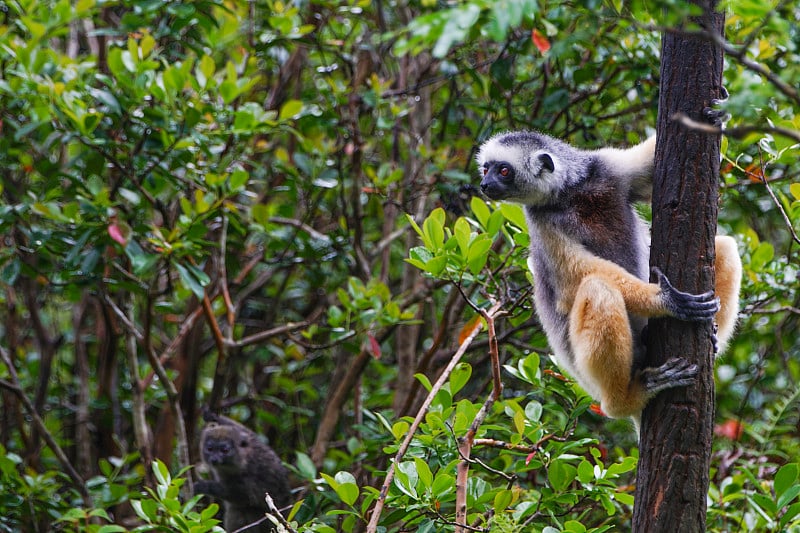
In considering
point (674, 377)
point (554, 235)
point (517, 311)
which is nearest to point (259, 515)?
point (517, 311)

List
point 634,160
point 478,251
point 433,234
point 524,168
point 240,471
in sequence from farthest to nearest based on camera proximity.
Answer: point 240,471 → point 524,168 → point 634,160 → point 433,234 → point 478,251

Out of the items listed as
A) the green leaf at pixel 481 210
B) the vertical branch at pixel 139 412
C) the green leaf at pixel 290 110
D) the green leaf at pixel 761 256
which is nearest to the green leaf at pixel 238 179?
the green leaf at pixel 290 110

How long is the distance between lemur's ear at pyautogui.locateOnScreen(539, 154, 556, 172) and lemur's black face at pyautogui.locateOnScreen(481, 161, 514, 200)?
0.65ft

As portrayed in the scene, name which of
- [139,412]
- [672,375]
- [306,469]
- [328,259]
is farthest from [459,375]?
[139,412]

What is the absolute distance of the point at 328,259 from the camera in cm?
747

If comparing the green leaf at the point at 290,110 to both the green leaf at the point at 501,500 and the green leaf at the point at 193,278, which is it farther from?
the green leaf at the point at 501,500

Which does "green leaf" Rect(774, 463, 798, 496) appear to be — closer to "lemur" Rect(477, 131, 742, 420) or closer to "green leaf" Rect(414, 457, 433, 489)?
"lemur" Rect(477, 131, 742, 420)

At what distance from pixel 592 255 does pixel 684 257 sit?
86 centimetres

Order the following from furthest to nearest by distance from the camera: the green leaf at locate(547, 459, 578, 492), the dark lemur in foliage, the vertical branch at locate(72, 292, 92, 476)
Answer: the vertical branch at locate(72, 292, 92, 476), the dark lemur in foliage, the green leaf at locate(547, 459, 578, 492)

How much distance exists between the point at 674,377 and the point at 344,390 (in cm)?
387

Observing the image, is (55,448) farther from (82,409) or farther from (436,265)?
(436,265)

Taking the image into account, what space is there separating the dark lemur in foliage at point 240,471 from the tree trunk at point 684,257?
4588mm

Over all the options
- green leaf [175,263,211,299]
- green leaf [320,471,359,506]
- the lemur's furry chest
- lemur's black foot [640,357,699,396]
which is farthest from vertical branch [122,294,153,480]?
lemur's black foot [640,357,699,396]

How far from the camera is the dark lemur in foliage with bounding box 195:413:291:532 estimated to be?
24.4 ft
